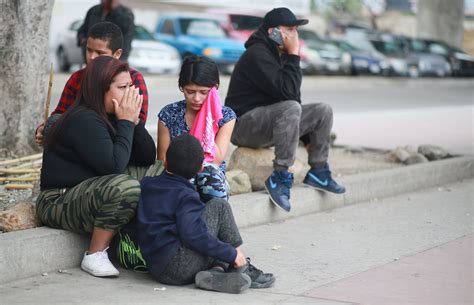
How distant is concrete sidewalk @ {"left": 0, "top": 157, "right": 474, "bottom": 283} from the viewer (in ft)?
17.1

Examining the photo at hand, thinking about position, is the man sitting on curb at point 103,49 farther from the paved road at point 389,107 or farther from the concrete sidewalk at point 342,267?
the paved road at point 389,107

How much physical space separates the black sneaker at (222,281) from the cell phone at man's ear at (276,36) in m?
2.64

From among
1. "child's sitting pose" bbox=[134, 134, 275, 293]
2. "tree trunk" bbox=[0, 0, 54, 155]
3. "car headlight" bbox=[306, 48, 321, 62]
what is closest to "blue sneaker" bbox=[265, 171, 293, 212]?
"child's sitting pose" bbox=[134, 134, 275, 293]

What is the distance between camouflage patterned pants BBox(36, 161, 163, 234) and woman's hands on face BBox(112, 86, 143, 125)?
346mm

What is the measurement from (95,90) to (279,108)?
208 cm

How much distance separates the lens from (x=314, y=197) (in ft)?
25.0

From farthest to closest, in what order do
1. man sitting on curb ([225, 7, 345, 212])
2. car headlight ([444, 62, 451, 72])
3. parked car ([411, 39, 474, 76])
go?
parked car ([411, 39, 474, 76])
car headlight ([444, 62, 451, 72])
man sitting on curb ([225, 7, 345, 212])

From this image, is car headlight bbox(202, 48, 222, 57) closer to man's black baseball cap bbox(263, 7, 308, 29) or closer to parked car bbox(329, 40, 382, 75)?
parked car bbox(329, 40, 382, 75)

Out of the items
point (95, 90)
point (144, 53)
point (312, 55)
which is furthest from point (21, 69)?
point (312, 55)

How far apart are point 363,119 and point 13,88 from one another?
9072mm

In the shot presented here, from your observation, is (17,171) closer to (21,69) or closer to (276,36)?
(21,69)

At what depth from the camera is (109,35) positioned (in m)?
6.39

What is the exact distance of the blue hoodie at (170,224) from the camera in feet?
16.4

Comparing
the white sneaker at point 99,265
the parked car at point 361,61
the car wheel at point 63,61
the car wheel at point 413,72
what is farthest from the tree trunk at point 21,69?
the car wheel at point 413,72
